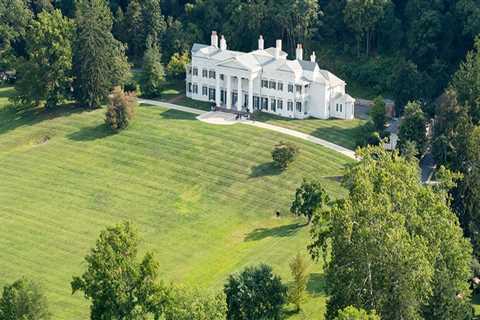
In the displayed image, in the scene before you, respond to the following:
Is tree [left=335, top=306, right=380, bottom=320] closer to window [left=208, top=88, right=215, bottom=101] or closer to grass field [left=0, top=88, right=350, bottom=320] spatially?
grass field [left=0, top=88, right=350, bottom=320]

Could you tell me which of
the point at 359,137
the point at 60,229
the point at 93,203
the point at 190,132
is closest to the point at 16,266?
the point at 60,229

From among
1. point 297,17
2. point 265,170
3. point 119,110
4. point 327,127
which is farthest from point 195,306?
point 297,17

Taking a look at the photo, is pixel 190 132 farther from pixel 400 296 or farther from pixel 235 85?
pixel 400 296

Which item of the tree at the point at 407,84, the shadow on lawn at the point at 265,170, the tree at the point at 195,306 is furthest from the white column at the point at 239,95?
the tree at the point at 195,306

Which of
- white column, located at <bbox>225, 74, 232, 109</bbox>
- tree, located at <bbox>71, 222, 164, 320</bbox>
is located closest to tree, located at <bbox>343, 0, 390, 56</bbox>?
white column, located at <bbox>225, 74, 232, 109</bbox>

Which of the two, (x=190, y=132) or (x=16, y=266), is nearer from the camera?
(x=16, y=266)

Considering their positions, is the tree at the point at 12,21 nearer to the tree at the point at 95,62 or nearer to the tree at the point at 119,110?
the tree at the point at 95,62

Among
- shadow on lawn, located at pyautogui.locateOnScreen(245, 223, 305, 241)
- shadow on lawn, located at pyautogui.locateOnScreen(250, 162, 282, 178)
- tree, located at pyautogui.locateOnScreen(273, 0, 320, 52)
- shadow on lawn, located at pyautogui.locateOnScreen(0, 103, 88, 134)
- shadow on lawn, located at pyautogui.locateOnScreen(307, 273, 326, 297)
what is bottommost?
shadow on lawn, located at pyautogui.locateOnScreen(307, 273, 326, 297)
